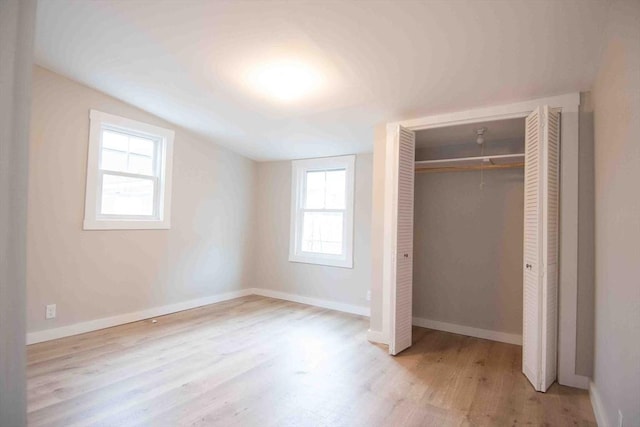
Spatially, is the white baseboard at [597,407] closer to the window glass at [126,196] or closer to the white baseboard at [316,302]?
the white baseboard at [316,302]

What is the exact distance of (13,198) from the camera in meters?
1.09

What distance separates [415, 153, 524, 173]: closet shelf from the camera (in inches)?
133

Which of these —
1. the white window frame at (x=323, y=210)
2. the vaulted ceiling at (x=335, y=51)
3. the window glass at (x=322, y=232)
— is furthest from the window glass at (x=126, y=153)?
the window glass at (x=322, y=232)

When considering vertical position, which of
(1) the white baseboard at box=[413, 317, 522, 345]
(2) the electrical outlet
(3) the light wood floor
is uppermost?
(2) the electrical outlet

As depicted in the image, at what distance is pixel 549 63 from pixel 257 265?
4.68m

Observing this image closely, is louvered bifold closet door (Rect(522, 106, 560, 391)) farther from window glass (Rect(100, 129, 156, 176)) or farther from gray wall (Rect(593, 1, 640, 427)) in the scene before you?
window glass (Rect(100, 129, 156, 176))

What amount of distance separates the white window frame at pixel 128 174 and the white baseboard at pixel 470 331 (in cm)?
346

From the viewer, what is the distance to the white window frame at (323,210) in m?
4.77

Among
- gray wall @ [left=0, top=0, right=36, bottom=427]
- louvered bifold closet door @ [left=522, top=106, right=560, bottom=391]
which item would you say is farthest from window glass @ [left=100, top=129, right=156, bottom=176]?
louvered bifold closet door @ [left=522, top=106, right=560, bottom=391]

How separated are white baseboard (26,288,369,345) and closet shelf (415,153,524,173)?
2.02 metres

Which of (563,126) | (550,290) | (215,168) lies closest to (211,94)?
(215,168)

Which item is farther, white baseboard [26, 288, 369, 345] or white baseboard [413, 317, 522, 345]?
white baseboard [413, 317, 522, 345]

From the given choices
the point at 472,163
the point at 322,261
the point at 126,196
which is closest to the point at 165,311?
the point at 126,196

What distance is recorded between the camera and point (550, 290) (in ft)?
8.58
